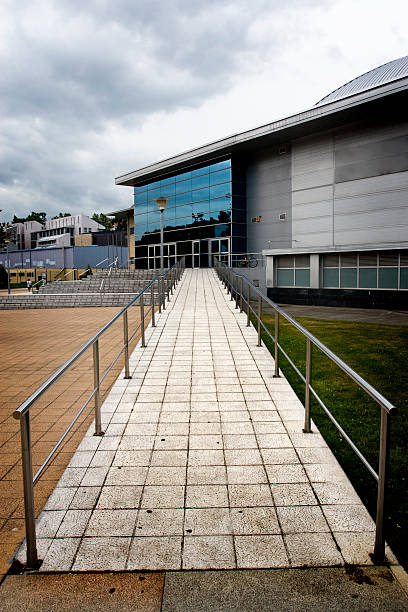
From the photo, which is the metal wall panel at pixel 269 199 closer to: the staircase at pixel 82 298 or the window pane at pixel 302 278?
the window pane at pixel 302 278

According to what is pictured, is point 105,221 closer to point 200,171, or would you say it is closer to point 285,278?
point 200,171

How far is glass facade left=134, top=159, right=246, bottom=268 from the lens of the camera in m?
33.1

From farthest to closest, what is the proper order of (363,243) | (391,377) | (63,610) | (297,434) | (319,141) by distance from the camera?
(319,141), (363,243), (391,377), (297,434), (63,610)

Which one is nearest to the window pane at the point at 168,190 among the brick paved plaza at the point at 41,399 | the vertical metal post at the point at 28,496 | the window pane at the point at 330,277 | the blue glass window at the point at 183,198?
the blue glass window at the point at 183,198

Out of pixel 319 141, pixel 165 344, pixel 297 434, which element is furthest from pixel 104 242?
pixel 297 434

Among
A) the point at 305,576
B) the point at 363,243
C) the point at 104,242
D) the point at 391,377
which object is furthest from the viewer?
the point at 104,242

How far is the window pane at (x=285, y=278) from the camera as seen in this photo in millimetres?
28188

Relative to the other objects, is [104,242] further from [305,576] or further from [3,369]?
[305,576]

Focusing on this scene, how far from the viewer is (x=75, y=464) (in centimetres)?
385

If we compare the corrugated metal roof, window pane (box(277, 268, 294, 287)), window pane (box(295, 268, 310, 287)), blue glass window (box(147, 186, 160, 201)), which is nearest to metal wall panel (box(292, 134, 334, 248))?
window pane (box(295, 268, 310, 287))

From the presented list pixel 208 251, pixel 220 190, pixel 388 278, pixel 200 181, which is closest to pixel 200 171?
pixel 200 181

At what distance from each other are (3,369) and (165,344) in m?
3.05

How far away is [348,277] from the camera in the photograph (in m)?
25.5

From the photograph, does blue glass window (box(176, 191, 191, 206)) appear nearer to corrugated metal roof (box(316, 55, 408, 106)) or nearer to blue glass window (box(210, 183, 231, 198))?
blue glass window (box(210, 183, 231, 198))
